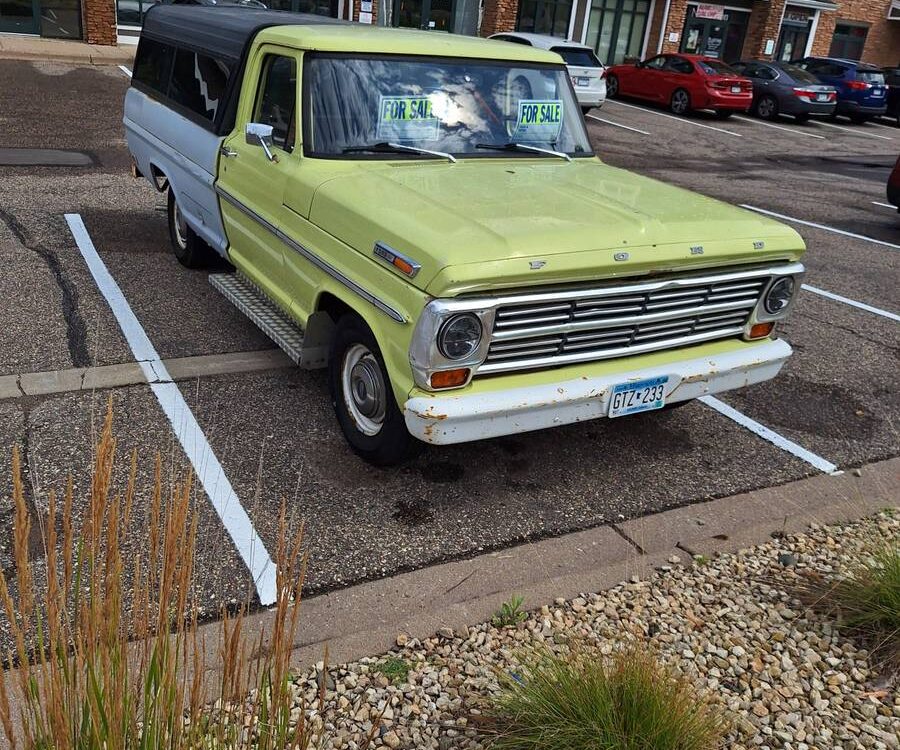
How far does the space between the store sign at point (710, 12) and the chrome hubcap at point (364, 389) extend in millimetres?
29317

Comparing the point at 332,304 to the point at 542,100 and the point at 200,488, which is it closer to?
the point at 200,488

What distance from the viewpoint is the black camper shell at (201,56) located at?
5.39m

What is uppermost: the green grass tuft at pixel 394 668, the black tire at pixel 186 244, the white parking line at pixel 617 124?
the black tire at pixel 186 244

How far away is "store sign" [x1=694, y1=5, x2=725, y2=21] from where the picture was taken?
96.2ft

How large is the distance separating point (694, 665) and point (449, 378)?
147 centimetres

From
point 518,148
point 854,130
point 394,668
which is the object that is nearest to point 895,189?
point 518,148

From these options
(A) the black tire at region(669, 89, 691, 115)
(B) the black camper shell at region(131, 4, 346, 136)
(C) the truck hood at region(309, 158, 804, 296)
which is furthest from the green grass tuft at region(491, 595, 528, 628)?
(A) the black tire at region(669, 89, 691, 115)

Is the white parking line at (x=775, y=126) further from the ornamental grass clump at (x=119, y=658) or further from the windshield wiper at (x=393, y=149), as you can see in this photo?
the ornamental grass clump at (x=119, y=658)

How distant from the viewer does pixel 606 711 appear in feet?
8.26

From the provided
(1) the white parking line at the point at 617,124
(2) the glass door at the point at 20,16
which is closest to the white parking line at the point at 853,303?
(1) the white parking line at the point at 617,124

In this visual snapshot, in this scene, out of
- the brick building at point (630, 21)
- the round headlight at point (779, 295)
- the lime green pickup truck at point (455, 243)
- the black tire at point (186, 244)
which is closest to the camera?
the lime green pickup truck at point (455, 243)

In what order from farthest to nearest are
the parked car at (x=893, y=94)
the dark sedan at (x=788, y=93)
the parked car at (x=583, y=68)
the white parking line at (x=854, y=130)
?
the parked car at (x=893, y=94) < the white parking line at (x=854, y=130) < the dark sedan at (x=788, y=93) < the parked car at (x=583, y=68)

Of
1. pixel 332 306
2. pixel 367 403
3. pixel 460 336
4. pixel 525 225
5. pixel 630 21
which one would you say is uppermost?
pixel 630 21

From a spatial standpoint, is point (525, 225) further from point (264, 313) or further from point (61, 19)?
point (61, 19)
